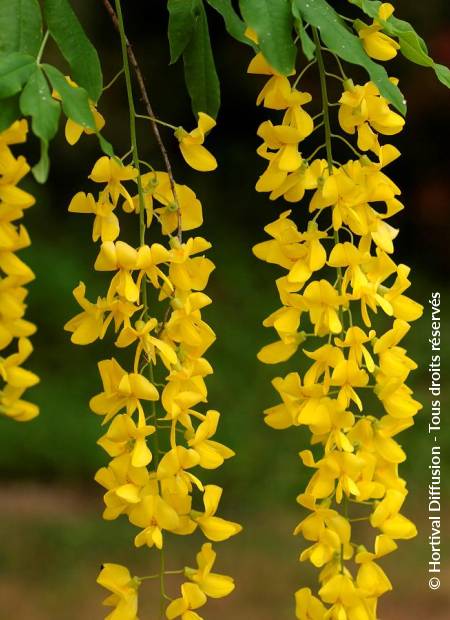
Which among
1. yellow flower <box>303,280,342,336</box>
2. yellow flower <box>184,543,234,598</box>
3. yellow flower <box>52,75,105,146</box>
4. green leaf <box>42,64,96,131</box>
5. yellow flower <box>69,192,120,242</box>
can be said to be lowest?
yellow flower <box>184,543,234,598</box>

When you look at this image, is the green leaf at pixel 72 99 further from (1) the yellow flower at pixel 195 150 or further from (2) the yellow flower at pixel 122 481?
(2) the yellow flower at pixel 122 481

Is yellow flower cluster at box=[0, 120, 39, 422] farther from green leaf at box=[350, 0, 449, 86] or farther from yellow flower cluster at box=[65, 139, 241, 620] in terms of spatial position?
green leaf at box=[350, 0, 449, 86]

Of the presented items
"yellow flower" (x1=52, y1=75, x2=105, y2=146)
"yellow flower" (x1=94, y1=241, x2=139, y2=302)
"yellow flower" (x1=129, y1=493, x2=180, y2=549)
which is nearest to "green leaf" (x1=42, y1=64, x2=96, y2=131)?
"yellow flower" (x1=52, y1=75, x2=105, y2=146)

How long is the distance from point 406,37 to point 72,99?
1.15 ft

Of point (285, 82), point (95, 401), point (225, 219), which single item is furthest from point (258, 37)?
point (225, 219)

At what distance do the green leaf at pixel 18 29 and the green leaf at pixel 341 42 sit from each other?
0.80 ft

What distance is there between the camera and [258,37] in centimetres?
103

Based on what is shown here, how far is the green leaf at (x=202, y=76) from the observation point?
1.20 m

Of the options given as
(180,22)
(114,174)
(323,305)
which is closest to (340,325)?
(323,305)

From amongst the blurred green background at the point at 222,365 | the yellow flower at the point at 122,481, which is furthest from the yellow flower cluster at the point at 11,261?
the blurred green background at the point at 222,365

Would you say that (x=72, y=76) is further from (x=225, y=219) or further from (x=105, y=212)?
(x=225, y=219)

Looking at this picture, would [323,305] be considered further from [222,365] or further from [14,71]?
[222,365]

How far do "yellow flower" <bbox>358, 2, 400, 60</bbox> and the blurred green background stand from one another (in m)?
2.31

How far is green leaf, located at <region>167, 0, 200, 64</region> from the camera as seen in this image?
3.82 ft
